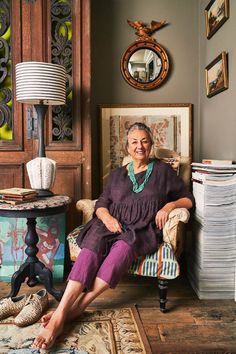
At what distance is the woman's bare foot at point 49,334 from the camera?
1714 mm

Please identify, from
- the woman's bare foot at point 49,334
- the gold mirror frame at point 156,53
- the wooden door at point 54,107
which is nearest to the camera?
the woman's bare foot at point 49,334

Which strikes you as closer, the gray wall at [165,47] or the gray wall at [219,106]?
the gray wall at [219,106]

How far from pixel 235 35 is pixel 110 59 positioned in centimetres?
130

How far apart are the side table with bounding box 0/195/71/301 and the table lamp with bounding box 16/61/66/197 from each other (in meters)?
0.14

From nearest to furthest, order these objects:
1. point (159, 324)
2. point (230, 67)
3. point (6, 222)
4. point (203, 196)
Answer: point (159, 324) < point (203, 196) < point (230, 67) < point (6, 222)

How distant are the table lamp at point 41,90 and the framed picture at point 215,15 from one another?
48.8 inches

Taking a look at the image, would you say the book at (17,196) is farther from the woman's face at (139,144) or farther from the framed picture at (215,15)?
the framed picture at (215,15)

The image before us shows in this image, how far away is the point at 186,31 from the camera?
3373mm

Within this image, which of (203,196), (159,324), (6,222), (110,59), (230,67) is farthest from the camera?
(110,59)

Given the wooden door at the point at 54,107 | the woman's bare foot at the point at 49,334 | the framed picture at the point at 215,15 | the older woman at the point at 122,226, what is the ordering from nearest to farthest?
the woman's bare foot at the point at 49,334, the older woman at the point at 122,226, the framed picture at the point at 215,15, the wooden door at the point at 54,107

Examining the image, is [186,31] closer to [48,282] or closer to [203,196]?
[203,196]

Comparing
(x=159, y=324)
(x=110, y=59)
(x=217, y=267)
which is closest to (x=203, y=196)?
(x=217, y=267)

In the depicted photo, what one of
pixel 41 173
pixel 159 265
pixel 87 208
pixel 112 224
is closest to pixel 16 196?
pixel 41 173

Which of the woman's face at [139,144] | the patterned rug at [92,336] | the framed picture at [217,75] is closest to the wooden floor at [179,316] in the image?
the patterned rug at [92,336]
